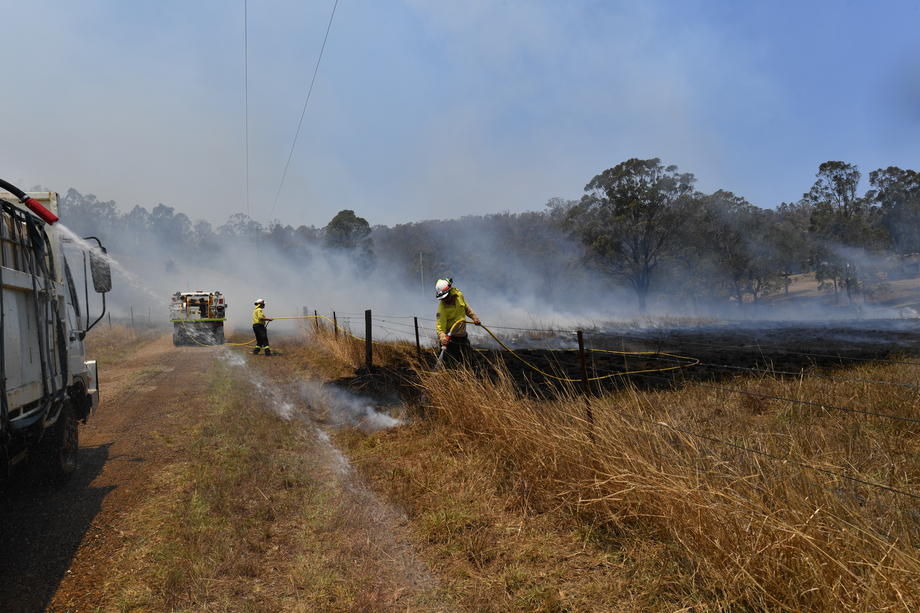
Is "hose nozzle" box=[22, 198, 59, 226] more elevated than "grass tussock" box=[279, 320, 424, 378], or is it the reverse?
"hose nozzle" box=[22, 198, 59, 226]

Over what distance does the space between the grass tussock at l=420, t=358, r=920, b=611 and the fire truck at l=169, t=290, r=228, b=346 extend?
17059 mm

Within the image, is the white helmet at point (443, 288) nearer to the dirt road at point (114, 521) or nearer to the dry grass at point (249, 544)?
the dirt road at point (114, 521)

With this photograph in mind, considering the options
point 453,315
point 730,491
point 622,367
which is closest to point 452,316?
point 453,315

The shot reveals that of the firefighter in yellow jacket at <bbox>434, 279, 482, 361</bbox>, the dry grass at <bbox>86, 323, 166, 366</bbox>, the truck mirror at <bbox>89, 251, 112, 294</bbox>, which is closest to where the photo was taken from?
the truck mirror at <bbox>89, 251, 112, 294</bbox>

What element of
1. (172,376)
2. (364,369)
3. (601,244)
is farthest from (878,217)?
(172,376)

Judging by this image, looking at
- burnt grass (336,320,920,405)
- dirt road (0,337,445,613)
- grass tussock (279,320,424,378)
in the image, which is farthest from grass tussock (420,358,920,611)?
grass tussock (279,320,424,378)

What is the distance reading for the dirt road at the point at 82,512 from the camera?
3.11m

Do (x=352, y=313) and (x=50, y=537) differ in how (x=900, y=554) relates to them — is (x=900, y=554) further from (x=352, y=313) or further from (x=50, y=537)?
(x=352, y=313)

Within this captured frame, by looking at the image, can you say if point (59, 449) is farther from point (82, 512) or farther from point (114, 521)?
point (114, 521)

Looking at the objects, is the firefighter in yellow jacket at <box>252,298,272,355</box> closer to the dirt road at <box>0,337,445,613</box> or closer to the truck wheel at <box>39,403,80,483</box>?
the dirt road at <box>0,337,445,613</box>

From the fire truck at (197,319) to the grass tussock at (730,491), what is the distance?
1706 cm

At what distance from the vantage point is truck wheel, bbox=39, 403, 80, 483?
4523 millimetres

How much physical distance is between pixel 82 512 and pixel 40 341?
1.42 m

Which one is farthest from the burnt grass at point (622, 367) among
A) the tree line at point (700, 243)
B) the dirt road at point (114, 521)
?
the tree line at point (700, 243)
